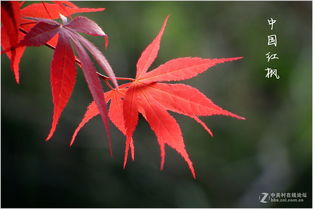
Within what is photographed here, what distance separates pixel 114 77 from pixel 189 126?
3382 mm

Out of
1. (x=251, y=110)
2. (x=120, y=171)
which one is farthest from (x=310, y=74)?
(x=120, y=171)

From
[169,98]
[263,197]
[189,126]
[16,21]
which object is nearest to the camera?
[16,21]

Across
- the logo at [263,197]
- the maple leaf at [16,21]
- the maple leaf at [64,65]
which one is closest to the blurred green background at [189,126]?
the logo at [263,197]

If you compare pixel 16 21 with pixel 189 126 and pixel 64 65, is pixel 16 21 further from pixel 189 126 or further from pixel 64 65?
pixel 189 126

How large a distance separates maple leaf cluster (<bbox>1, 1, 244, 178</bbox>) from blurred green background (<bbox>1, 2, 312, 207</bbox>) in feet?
9.12

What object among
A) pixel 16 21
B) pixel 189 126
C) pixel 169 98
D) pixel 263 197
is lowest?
pixel 263 197

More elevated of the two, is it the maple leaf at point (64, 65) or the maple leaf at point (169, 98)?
the maple leaf at point (64, 65)

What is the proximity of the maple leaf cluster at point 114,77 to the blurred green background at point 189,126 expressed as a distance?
9.12 feet

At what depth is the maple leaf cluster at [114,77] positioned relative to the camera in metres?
0.43

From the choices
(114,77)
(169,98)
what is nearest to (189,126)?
(169,98)

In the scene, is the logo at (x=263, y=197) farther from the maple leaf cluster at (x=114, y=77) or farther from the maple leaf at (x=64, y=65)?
the maple leaf at (x=64, y=65)

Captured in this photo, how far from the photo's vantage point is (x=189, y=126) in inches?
149

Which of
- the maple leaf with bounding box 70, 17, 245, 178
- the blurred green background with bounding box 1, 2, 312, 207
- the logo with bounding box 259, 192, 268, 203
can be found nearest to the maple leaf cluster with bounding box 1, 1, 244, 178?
the maple leaf with bounding box 70, 17, 245, 178

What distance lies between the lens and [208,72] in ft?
13.0
